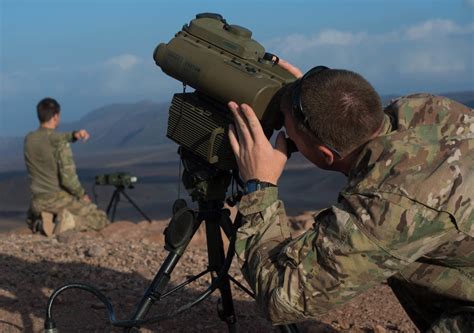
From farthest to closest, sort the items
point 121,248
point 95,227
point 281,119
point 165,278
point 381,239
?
1. point 95,227
2. point 121,248
3. point 165,278
4. point 281,119
5. point 381,239

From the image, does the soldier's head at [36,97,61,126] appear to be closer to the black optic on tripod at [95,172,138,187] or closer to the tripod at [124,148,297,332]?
the black optic on tripod at [95,172,138,187]

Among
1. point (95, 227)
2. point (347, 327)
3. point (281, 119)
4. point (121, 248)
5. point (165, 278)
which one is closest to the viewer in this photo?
point (281, 119)

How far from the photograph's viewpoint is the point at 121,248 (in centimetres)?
640

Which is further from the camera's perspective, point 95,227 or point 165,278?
point 95,227

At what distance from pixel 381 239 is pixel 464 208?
0.25 metres

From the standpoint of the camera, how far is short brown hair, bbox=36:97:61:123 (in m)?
8.54

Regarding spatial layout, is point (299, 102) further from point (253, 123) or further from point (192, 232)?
point (192, 232)

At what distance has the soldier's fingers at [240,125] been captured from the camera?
8.40 ft

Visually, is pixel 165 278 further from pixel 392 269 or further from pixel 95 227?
pixel 95 227

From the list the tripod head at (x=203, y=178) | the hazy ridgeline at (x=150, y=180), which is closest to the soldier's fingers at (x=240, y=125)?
the tripod head at (x=203, y=178)

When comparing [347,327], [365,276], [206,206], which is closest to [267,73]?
[206,206]

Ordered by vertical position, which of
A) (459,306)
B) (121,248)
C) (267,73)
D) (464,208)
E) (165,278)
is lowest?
(121,248)

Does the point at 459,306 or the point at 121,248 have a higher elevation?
the point at 459,306

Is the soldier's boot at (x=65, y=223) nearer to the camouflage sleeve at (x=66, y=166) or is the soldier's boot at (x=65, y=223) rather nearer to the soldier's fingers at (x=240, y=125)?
the camouflage sleeve at (x=66, y=166)
